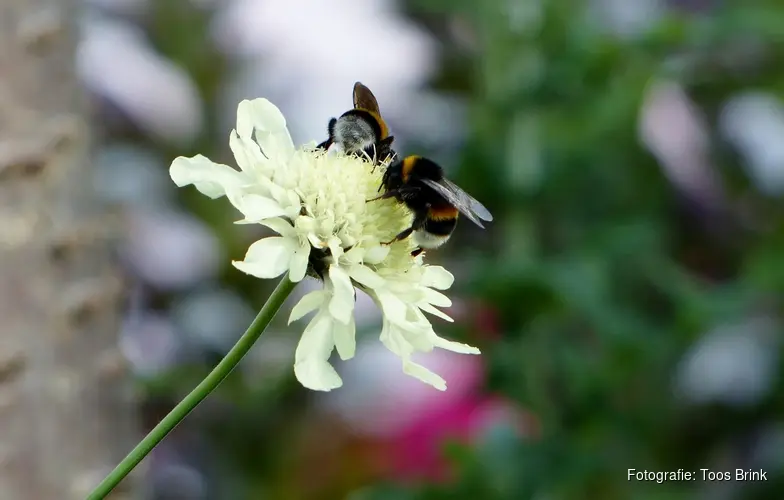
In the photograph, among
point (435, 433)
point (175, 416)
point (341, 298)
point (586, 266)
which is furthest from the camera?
point (435, 433)

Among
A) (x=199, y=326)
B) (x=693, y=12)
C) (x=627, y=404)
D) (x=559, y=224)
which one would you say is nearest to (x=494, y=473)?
(x=627, y=404)

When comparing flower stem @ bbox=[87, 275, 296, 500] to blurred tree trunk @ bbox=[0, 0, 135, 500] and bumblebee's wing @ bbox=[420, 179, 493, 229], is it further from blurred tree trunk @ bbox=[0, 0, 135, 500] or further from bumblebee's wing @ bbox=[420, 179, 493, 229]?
blurred tree trunk @ bbox=[0, 0, 135, 500]

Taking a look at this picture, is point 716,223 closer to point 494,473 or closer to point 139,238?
point 494,473

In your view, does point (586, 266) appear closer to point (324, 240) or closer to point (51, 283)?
point (51, 283)

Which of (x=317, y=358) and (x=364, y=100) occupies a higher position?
(x=364, y=100)

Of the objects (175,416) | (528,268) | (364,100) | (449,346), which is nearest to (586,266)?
(528,268)

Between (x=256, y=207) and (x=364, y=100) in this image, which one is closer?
(x=256, y=207)
